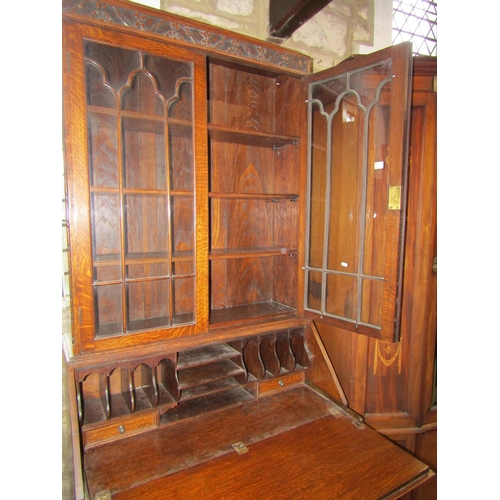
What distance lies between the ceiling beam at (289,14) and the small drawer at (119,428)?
1.70 metres

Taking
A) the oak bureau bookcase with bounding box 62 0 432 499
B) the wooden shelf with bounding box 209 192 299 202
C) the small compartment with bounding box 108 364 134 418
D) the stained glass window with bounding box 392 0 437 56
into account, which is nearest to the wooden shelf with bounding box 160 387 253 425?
the oak bureau bookcase with bounding box 62 0 432 499

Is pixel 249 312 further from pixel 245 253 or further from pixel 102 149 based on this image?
pixel 102 149

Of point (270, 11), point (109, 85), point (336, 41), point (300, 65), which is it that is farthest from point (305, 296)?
point (336, 41)

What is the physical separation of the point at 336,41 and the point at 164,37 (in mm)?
1308

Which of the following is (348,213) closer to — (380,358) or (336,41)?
(380,358)

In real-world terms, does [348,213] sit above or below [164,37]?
below

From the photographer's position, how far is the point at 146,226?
4.68ft

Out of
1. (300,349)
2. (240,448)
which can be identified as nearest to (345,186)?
(300,349)

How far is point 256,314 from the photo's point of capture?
5.13 feet

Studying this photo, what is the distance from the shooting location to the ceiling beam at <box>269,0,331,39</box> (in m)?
1.43

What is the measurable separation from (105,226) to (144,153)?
12.6 inches

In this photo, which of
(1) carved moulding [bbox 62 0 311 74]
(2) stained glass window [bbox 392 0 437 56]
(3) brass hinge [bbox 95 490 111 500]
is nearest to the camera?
(3) brass hinge [bbox 95 490 111 500]

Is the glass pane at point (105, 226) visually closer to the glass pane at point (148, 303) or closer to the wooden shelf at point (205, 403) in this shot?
the glass pane at point (148, 303)

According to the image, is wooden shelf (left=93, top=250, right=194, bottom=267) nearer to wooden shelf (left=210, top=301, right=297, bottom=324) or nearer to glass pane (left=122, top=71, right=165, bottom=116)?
wooden shelf (left=210, top=301, right=297, bottom=324)
